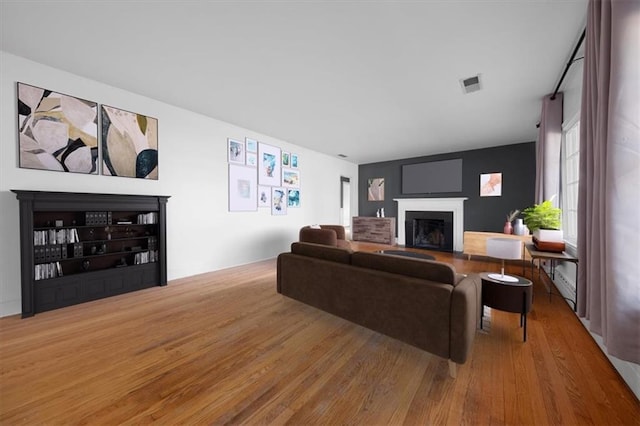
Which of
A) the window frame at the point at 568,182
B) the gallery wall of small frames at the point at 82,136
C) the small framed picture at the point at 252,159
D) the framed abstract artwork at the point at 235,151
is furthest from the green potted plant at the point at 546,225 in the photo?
the gallery wall of small frames at the point at 82,136

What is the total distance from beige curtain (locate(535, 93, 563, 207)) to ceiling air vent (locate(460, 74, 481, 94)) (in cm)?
127

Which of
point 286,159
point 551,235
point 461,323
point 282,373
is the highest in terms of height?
point 286,159

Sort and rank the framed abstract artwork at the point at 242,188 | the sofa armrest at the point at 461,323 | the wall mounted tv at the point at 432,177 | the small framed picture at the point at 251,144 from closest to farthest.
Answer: the sofa armrest at the point at 461,323, the framed abstract artwork at the point at 242,188, the small framed picture at the point at 251,144, the wall mounted tv at the point at 432,177

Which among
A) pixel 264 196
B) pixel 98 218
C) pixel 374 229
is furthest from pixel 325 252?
Answer: pixel 374 229

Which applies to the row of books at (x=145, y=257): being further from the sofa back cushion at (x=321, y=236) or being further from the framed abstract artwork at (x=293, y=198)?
the framed abstract artwork at (x=293, y=198)

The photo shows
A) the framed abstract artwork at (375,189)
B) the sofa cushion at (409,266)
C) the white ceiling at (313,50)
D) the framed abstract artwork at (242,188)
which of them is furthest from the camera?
the framed abstract artwork at (375,189)

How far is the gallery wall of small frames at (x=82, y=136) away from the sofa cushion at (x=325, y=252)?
278 cm

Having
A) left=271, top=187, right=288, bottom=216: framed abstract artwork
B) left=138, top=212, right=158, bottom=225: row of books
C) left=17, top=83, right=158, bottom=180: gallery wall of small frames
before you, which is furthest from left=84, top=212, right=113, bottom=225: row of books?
left=271, top=187, right=288, bottom=216: framed abstract artwork

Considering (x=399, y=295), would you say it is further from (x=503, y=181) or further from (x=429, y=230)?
(x=503, y=181)

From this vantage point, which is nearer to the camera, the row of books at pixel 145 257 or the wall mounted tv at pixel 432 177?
the row of books at pixel 145 257

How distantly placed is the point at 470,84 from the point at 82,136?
5.25m

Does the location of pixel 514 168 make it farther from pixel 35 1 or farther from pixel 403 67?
pixel 35 1

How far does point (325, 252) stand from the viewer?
8.80 feet

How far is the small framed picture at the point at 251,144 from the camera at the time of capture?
5070 millimetres
